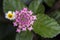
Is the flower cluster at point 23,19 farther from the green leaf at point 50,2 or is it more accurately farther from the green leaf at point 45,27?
the green leaf at point 50,2

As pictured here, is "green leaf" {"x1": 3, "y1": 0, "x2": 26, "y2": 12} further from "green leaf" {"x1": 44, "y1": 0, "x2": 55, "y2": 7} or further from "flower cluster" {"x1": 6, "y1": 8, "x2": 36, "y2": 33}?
"green leaf" {"x1": 44, "y1": 0, "x2": 55, "y2": 7}

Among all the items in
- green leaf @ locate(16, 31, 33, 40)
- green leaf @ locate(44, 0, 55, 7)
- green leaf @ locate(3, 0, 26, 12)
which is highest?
green leaf @ locate(44, 0, 55, 7)

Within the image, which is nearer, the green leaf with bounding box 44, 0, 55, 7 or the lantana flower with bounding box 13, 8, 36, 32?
the lantana flower with bounding box 13, 8, 36, 32

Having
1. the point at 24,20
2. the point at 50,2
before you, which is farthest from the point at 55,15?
the point at 24,20

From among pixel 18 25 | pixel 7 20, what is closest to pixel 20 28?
pixel 18 25

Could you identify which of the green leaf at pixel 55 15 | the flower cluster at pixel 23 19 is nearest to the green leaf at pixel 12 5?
the flower cluster at pixel 23 19

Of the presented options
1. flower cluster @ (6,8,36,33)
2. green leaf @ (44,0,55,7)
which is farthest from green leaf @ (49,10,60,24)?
flower cluster @ (6,8,36,33)

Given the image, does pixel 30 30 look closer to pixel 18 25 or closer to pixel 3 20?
pixel 18 25
